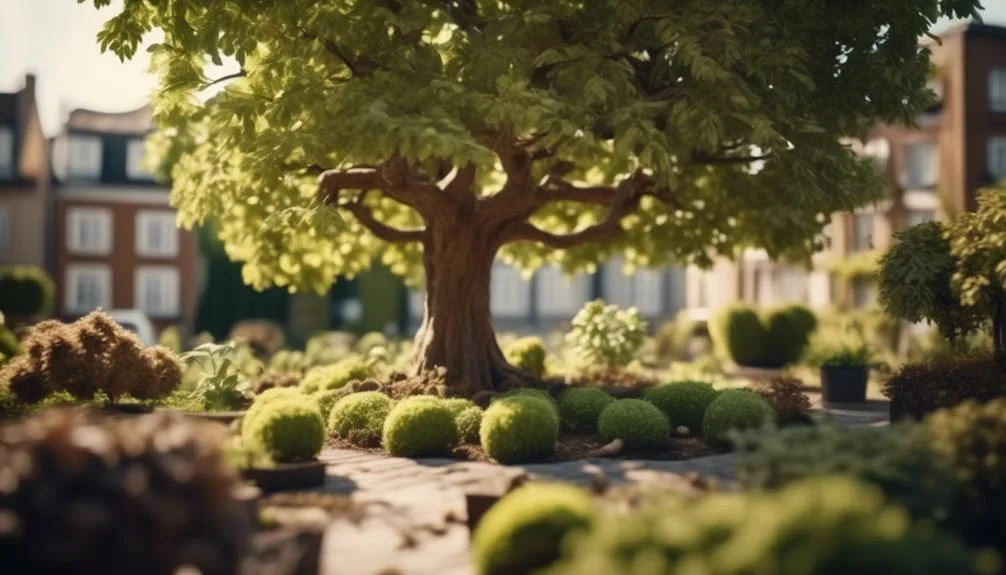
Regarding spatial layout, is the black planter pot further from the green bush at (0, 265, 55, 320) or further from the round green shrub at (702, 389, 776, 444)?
the green bush at (0, 265, 55, 320)

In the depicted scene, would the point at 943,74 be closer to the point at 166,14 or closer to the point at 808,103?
the point at 808,103

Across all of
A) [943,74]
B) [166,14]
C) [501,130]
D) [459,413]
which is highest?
[943,74]

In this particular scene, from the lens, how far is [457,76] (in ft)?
52.3

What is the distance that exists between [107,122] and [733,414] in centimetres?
3827

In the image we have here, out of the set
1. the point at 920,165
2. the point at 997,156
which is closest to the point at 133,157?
the point at 920,165

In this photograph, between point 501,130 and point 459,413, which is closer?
point 459,413

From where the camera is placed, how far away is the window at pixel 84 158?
45125 mm

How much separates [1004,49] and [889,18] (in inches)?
1030

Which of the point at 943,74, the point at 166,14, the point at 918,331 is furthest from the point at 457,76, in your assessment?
the point at 943,74

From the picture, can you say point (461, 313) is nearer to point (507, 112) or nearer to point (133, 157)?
point (507, 112)

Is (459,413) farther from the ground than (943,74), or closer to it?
closer to it

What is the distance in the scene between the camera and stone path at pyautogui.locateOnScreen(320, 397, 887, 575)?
28.9 feet

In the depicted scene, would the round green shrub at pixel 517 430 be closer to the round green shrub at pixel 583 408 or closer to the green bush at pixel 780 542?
the round green shrub at pixel 583 408

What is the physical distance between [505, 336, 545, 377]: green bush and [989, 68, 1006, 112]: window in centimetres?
2489
